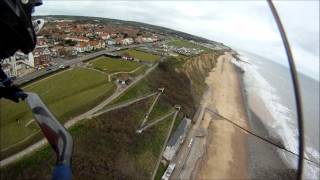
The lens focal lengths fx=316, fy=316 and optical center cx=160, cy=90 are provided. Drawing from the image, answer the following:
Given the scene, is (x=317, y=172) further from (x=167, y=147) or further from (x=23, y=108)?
(x=23, y=108)

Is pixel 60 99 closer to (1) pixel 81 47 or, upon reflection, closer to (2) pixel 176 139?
(2) pixel 176 139

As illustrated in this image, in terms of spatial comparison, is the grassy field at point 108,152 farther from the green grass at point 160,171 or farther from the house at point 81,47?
the house at point 81,47

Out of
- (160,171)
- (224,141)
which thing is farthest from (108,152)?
(224,141)

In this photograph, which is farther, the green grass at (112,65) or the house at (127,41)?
the house at (127,41)

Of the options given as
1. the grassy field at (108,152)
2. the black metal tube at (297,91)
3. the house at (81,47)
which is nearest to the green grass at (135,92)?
the grassy field at (108,152)

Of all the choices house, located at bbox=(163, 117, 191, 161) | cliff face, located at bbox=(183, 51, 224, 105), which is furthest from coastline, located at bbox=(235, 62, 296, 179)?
cliff face, located at bbox=(183, 51, 224, 105)
